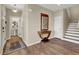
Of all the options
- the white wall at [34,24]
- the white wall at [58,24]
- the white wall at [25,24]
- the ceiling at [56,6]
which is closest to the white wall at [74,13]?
the ceiling at [56,6]

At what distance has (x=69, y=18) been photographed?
1908 mm

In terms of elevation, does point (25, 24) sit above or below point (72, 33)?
above

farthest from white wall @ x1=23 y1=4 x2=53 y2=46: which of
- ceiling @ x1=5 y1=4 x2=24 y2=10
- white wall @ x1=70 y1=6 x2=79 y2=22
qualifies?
white wall @ x1=70 y1=6 x2=79 y2=22

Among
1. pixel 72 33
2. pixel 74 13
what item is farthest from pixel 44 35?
pixel 74 13

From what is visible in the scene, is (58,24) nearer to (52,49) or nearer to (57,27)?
(57,27)

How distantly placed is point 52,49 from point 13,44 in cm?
74

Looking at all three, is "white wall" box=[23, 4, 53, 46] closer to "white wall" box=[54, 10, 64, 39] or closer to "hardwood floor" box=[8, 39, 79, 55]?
"hardwood floor" box=[8, 39, 79, 55]

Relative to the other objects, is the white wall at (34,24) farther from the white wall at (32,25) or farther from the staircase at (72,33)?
the staircase at (72,33)

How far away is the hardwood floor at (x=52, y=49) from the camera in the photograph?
176 cm

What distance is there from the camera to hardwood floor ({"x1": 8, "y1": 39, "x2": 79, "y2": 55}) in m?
1.76

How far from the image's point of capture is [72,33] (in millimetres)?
1899

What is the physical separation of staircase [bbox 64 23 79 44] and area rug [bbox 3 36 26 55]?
0.88m
